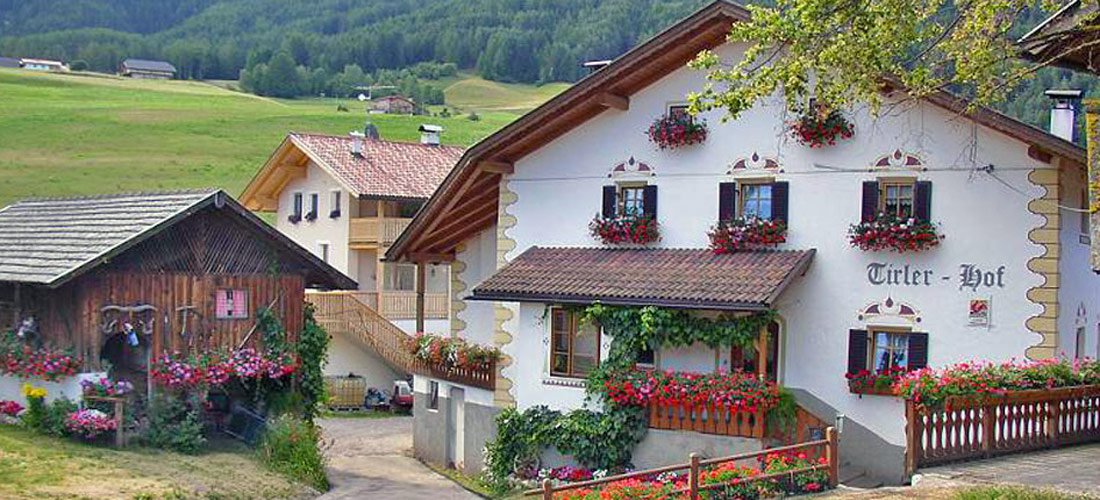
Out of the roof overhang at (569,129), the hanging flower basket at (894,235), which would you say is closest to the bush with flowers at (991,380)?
the hanging flower basket at (894,235)

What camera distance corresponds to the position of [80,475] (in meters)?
21.4

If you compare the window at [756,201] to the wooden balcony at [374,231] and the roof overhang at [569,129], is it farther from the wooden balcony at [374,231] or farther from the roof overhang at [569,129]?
the wooden balcony at [374,231]

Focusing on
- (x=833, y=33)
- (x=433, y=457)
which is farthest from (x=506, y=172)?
(x=833, y=33)

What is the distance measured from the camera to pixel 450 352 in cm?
3022

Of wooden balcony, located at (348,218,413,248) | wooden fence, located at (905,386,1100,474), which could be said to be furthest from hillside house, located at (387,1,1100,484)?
A: wooden balcony, located at (348,218,413,248)

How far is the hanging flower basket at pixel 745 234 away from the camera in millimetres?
25047

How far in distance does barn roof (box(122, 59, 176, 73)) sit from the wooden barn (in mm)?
158325

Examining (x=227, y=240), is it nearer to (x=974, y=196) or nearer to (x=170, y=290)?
(x=170, y=290)

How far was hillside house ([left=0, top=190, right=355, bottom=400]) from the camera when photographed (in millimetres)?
24234

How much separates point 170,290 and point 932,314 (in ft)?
41.4

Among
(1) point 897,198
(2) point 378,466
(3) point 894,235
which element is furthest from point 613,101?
(2) point 378,466

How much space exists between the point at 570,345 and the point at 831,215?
5151 mm

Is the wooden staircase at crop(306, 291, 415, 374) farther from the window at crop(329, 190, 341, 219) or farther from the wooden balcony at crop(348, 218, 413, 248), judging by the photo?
the window at crop(329, 190, 341, 219)

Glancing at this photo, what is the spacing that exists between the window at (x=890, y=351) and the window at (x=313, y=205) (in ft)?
89.9
